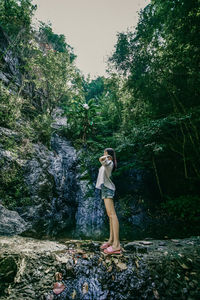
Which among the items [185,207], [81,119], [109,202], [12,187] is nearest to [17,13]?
[81,119]

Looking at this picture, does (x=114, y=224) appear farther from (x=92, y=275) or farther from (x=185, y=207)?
(x=185, y=207)

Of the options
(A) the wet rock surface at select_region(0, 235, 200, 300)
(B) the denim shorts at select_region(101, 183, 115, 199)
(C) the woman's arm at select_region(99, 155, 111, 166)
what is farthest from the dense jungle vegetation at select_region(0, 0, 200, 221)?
(B) the denim shorts at select_region(101, 183, 115, 199)

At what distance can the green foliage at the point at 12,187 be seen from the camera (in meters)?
4.10

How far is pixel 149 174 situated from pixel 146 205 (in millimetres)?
1779

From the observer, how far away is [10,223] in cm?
347

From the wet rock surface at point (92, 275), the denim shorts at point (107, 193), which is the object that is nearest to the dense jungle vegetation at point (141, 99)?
the wet rock surface at point (92, 275)

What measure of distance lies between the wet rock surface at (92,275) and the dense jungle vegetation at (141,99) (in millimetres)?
2694

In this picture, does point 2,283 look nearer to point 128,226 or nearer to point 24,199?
point 24,199

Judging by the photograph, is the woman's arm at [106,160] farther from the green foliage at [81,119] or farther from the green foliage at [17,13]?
the green foliage at [17,13]

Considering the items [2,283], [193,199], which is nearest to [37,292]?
[2,283]

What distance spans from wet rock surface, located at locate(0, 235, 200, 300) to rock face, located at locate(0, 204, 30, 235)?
35.2 inches

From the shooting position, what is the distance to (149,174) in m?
7.99

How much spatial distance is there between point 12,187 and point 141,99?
863 centimetres

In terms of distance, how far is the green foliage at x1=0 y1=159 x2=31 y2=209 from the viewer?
4.10 m
